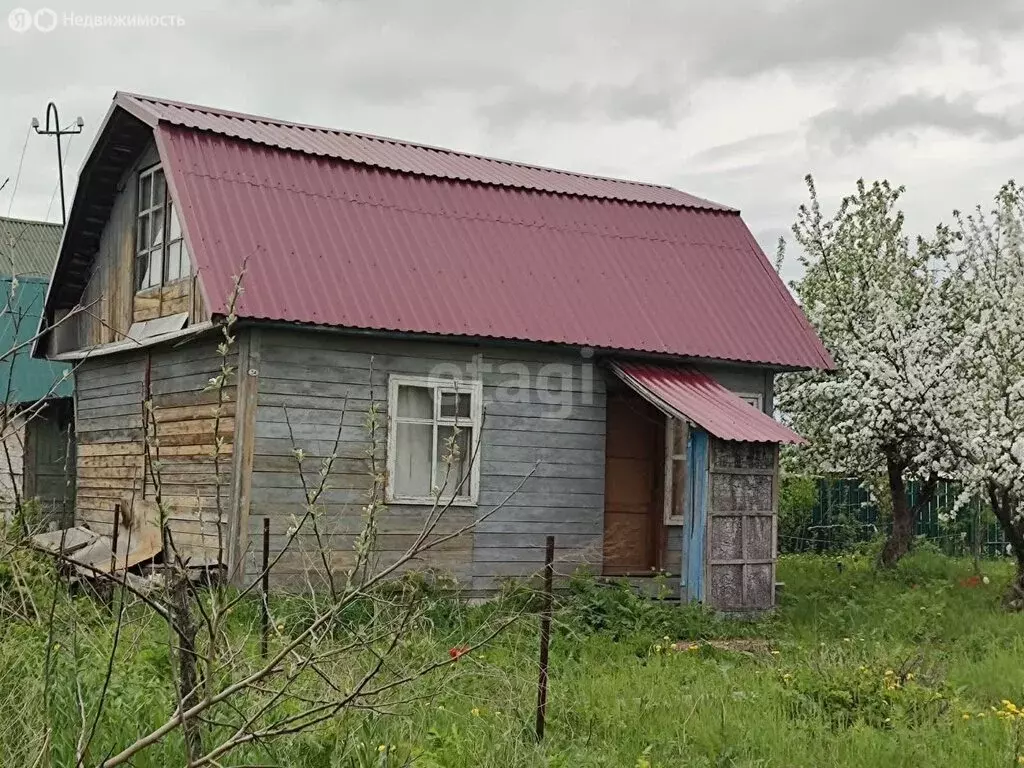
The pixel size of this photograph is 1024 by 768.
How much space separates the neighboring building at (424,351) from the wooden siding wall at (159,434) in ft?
0.15

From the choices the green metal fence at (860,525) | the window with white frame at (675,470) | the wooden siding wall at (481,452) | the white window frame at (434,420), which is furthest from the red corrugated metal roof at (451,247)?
the green metal fence at (860,525)

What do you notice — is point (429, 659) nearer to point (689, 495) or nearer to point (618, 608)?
point (618, 608)

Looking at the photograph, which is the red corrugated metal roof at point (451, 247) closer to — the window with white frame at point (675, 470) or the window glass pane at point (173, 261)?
the window with white frame at point (675, 470)

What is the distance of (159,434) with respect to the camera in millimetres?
12180

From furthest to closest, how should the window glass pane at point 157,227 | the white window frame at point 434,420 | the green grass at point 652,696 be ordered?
the window glass pane at point 157,227 < the white window frame at point 434,420 < the green grass at point 652,696

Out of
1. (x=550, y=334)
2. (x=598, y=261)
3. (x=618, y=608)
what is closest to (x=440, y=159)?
(x=598, y=261)

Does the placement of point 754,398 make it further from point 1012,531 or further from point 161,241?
point 161,241

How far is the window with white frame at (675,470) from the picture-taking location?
14477 mm

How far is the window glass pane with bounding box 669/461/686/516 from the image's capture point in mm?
14555

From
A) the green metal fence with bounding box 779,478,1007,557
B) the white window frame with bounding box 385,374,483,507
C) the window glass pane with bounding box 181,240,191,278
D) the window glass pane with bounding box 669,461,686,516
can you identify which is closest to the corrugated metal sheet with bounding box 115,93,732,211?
the window glass pane with bounding box 181,240,191,278

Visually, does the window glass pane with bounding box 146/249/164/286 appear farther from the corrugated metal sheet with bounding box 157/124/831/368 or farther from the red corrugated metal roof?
the corrugated metal sheet with bounding box 157/124/831/368

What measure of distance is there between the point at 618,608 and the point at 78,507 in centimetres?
836

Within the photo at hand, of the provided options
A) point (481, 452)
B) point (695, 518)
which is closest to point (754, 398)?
point (695, 518)

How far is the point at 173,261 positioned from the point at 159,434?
245 cm
